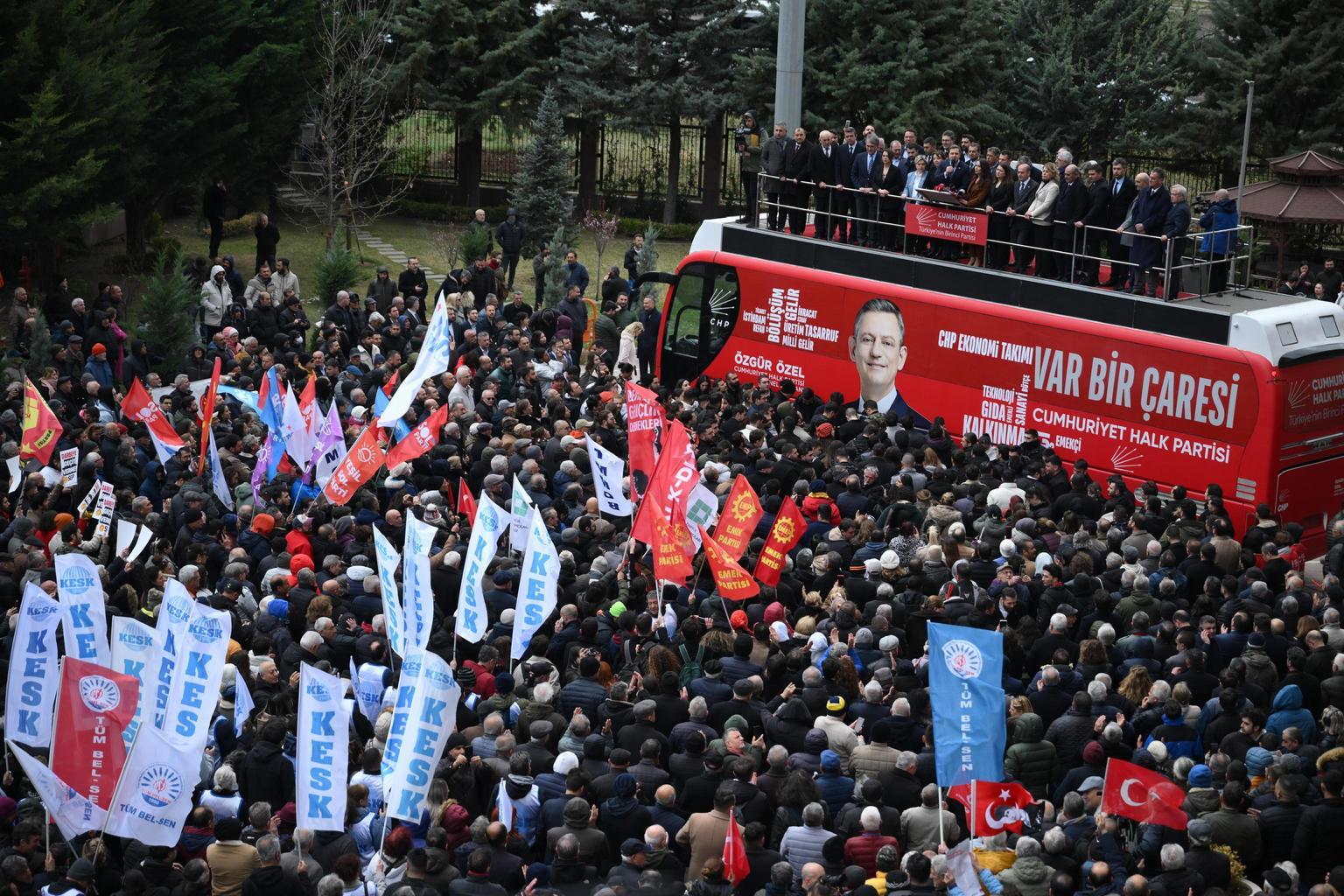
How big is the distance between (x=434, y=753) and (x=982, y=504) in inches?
325

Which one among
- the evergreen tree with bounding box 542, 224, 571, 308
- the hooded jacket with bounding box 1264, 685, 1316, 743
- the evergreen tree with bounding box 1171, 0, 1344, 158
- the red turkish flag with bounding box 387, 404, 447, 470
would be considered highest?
the evergreen tree with bounding box 1171, 0, 1344, 158

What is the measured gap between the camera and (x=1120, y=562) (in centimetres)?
1501

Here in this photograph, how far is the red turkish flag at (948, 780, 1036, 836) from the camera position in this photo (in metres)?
10.3

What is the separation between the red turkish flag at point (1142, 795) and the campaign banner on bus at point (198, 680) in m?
5.94

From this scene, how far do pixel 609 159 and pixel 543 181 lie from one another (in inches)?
272

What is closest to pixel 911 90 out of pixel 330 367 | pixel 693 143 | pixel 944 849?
pixel 693 143

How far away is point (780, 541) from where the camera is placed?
14273mm

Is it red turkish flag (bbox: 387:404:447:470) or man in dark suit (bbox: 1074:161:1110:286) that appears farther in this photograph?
man in dark suit (bbox: 1074:161:1110:286)

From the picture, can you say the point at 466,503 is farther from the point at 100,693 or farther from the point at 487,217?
the point at 487,217

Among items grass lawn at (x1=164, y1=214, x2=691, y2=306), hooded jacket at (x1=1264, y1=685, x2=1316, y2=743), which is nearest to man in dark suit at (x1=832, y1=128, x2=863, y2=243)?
grass lawn at (x1=164, y1=214, x2=691, y2=306)

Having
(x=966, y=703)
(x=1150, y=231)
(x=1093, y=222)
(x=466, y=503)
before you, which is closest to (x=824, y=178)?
(x=1093, y=222)

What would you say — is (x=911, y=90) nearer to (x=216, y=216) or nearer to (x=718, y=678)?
(x=216, y=216)

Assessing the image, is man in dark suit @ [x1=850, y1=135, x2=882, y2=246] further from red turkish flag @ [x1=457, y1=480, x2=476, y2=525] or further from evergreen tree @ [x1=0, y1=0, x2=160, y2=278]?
evergreen tree @ [x1=0, y1=0, x2=160, y2=278]

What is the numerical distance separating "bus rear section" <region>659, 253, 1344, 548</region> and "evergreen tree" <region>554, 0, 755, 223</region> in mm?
14173
